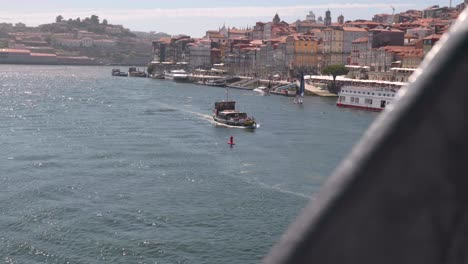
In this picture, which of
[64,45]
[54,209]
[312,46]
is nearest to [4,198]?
[54,209]

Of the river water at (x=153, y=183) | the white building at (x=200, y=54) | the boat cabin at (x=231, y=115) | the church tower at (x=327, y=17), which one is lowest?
the river water at (x=153, y=183)

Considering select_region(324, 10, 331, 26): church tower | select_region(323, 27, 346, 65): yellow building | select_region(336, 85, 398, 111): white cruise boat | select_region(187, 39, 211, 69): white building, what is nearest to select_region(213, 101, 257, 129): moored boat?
select_region(336, 85, 398, 111): white cruise boat

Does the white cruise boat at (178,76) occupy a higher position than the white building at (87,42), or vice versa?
the white building at (87,42)

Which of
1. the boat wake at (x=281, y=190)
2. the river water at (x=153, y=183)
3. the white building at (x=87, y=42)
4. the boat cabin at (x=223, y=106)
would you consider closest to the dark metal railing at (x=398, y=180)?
the river water at (x=153, y=183)

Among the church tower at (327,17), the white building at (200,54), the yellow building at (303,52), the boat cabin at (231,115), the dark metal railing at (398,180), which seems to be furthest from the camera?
the church tower at (327,17)

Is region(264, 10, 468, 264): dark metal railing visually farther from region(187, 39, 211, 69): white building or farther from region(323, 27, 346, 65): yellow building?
region(187, 39, 211, 69): white building

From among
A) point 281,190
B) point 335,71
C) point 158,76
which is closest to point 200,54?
point 158,76

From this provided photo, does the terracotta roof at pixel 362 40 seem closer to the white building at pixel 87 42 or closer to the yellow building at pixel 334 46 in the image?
the yellow building at pixel 334 46

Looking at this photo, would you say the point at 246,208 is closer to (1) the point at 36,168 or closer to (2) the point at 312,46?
(1) the point at 36,168
